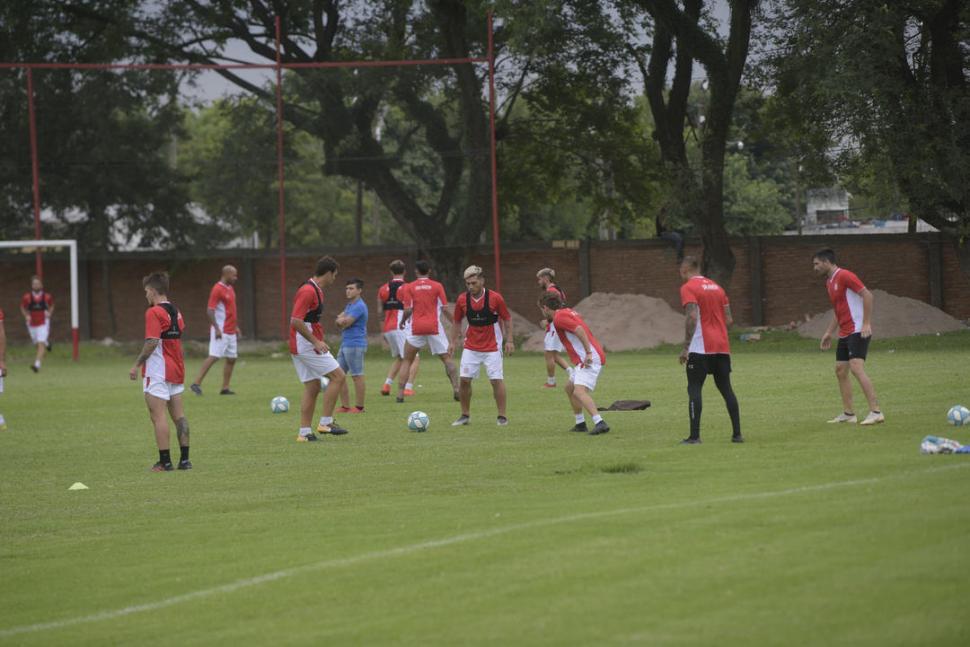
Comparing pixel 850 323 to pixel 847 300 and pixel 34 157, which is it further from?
pixel 34 157

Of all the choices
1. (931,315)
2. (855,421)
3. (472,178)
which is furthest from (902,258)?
(855,421)

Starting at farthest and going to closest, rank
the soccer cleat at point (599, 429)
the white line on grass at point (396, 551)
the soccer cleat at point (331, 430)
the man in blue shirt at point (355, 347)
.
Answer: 1. the man in blue shirt at point (355, 347)
2. the soccer cleat at point (331, 430)
3. the soccer cleat at point (599, 429)
4. the white line on grass at point (396, 551)

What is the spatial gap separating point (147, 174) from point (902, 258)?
921 inches

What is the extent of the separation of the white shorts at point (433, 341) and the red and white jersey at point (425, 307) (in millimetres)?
94

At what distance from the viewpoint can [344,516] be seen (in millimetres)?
11336

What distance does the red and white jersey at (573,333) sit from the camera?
1641 centimetres

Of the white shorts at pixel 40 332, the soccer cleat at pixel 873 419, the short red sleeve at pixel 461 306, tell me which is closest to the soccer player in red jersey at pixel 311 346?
the short red sleeve at pixel 461 306

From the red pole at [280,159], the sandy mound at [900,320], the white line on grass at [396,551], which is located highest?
the red pole at [280,159]

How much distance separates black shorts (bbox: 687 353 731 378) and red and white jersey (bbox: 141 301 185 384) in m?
5.72

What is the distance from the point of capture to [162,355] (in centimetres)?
1431

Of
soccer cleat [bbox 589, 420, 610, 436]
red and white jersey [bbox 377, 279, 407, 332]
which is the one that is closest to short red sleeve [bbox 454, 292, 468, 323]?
soccer cleat [bbox 589, 420, 610, 436]

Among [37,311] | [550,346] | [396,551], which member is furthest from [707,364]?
[37,311]

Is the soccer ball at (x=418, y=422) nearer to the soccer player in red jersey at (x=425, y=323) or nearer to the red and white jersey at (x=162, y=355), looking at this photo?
the soccer player in red jersey at (x=425, y=323)

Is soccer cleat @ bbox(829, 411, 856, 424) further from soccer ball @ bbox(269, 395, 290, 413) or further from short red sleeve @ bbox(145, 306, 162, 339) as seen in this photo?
soccer ball @ bbox(269, 395, 290, 413)
